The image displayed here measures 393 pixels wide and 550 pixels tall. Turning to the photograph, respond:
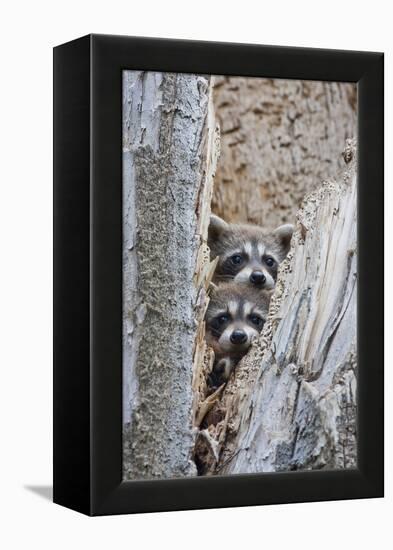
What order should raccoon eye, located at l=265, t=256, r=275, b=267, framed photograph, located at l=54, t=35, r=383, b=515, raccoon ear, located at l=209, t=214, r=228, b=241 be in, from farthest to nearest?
1. raccoon eye, located at l=265, t=256, r=275, b=267
2. raccoon ear, located at l=209, t=214, r=228, b=241
3. framed photograph, located at l=54, t=35, r=383, b=515

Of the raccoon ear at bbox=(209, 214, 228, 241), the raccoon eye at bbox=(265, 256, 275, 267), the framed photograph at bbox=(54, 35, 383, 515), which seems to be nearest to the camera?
the framed photograph at bbox=(54, 35, 383, 515)

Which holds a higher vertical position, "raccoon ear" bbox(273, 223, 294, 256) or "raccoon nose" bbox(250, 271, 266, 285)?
"raccoon ear" bbox(273, 223, 294, 256)

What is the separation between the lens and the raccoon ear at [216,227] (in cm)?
617

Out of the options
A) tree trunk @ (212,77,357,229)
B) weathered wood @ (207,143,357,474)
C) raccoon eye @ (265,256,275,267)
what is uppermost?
tree trunk @ (212,77,357,229)

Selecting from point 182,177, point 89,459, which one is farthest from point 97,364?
point 182,177

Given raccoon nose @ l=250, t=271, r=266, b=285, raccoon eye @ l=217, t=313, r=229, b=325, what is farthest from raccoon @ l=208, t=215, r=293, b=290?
raccoon eye @ l=217, t=313, r=229, b=325

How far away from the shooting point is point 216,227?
6.18m

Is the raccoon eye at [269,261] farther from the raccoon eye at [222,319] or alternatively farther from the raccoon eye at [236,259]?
the raccoon eye at [222,319]

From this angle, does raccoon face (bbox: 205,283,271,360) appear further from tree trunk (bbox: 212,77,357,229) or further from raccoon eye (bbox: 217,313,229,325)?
tree trunk (bbox: 212,77,357,229)

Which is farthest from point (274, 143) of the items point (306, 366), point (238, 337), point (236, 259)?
point (306, 366)

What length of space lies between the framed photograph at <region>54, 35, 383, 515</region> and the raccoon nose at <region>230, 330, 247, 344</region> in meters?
0.01

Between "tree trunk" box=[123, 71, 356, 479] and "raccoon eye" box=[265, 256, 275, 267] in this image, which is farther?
"raccoon eye" box=[265, 256, 275, 267]

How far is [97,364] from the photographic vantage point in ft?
19.5

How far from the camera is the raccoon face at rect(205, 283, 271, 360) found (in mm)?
6199
